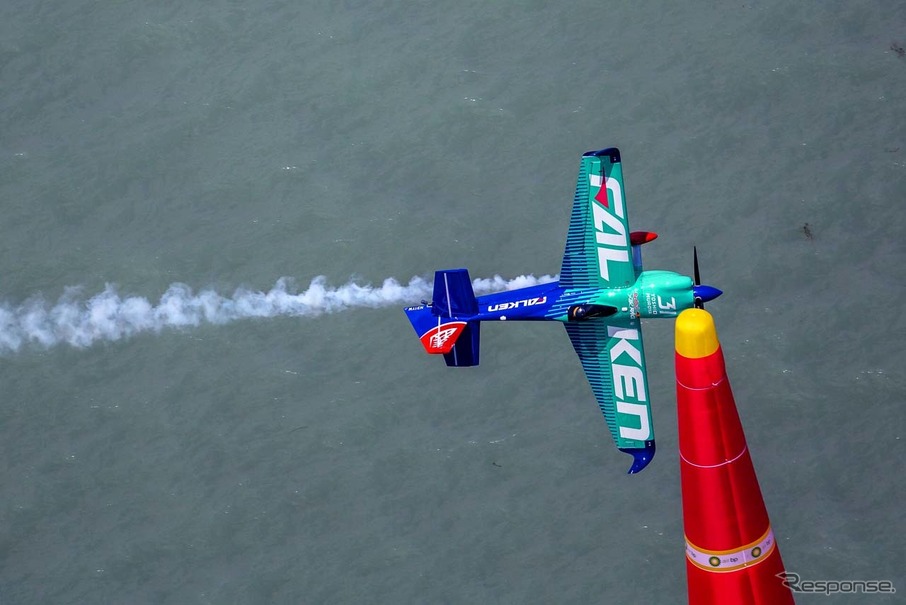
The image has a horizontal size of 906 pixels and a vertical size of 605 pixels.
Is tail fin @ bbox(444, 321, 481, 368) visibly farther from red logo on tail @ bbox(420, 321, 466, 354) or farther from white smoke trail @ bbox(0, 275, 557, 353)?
white smoke trail @ bbox(0, 275, 557, 353)

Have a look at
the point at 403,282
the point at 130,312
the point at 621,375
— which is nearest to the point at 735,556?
the point at 621,375

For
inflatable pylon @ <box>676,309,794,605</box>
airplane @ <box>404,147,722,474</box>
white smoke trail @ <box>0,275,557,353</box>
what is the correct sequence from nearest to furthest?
1. inflatable pylon @ <box>676,309,794,605</box>
2. airplane @ <box>404,147,722,474</box>
3. white smoke trail @ <box>0,275,557,353</box>

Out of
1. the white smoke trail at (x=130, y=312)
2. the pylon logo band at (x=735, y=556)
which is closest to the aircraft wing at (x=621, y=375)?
the white smoke trail at (x=130, y=312)

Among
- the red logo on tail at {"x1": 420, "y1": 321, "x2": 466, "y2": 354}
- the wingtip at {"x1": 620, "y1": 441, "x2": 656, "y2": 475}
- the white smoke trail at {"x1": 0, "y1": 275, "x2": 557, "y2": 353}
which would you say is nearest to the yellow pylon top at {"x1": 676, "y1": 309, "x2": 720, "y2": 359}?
the wingtip at {"x1": 620, "y1": 441, "x2": 656, "y2": 475}

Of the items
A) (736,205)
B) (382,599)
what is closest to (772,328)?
(736,205)

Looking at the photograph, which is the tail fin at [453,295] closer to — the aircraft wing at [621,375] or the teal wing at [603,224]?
the aircraft wing at [621,375]

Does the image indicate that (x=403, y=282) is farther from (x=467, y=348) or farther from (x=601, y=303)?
(x=601, y=303)

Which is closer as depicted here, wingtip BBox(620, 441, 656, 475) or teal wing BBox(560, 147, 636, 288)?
teal wing BBox(560, 147, 636, 288)
